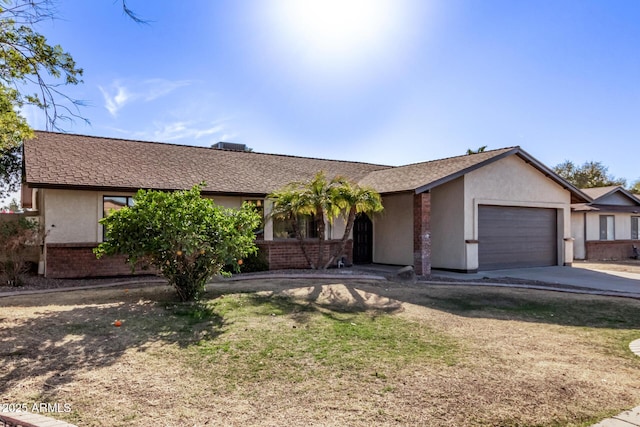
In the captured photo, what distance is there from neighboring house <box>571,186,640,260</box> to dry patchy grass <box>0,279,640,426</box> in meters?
16.1

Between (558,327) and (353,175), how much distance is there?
13679mm

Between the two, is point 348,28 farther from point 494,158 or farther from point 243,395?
point 243,395

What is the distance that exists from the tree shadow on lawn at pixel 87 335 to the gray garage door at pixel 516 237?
468 inches

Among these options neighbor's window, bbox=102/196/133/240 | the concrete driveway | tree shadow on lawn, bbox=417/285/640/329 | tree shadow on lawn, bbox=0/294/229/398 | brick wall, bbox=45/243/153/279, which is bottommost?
the concrete driveway

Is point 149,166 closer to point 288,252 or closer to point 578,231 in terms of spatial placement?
point 288,252

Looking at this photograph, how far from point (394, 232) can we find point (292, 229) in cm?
450

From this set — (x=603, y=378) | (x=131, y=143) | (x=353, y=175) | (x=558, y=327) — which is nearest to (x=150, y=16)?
(x=603, y=378)

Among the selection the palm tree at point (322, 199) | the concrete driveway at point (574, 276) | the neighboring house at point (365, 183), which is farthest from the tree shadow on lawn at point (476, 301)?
the neighboring house at point (365, 183)

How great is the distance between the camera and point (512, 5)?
38.2 feet

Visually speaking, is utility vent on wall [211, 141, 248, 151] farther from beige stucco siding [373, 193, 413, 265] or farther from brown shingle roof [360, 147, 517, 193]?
beige stucco siding [373, 193, 413, 265]

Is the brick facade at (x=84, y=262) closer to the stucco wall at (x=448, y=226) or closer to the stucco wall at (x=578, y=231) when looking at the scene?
the stucco wall at (x=448, y=226)

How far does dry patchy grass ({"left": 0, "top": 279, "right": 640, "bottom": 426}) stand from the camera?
3875 mm

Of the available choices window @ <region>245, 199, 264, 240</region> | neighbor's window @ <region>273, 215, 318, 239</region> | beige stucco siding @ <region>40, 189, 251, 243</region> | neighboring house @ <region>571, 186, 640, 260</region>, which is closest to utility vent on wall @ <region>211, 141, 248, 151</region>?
window @ <region>245, 199, 264, 240</region>

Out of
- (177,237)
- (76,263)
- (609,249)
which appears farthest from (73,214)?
(609,249)
